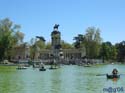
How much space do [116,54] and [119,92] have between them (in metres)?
138

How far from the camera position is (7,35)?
115875 mm

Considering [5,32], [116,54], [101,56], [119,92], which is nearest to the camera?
[119,92]

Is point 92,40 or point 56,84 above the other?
point 92,40

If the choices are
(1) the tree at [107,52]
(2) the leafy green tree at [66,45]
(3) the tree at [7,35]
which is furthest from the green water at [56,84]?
(2) the leafy green tree at [66,45]

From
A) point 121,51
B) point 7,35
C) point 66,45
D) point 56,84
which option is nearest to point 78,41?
point 66,45

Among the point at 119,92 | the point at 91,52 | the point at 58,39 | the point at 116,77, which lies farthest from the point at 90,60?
the point at 119,92

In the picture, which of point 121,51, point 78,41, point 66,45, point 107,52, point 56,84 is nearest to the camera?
point 56,84

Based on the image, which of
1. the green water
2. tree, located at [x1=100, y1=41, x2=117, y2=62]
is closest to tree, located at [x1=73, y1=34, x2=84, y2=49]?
tree, located at [x1=100, y1=41, x2=117, y2=62]

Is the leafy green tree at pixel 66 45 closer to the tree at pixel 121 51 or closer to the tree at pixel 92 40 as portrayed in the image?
the tree at pixel 121 51

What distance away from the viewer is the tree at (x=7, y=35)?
381ft

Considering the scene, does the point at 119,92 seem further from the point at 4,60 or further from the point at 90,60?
the point at 90,60

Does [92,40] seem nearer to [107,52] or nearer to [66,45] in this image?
[107,52]

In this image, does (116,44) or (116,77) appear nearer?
(116,77)

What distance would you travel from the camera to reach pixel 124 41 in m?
184
